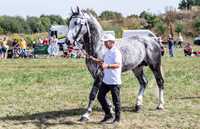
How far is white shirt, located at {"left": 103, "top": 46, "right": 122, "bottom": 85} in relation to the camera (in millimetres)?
11414

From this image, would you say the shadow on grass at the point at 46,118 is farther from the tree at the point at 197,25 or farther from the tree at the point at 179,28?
the tree at the point at 197,25

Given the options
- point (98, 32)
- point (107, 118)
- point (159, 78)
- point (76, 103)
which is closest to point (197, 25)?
point (76, 103)

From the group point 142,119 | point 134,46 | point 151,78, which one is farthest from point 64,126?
point 151,78

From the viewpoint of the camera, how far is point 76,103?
49.1ft

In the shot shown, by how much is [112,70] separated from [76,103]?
378cm

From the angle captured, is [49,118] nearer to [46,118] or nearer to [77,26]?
[46,118]

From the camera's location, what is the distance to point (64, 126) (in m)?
11.6

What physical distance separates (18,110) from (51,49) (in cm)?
2785

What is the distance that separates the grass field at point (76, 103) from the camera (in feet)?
39.0

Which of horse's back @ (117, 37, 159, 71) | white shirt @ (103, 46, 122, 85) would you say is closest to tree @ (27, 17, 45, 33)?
horse's back @ (117, 37, 159, 71)

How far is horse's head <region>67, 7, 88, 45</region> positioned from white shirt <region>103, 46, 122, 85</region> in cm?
89

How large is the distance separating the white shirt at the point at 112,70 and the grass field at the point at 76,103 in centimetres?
95

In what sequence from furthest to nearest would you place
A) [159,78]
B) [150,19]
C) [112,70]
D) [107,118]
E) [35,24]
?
1. [35,24]
2. [150,19]
3. [159,78]
4. [107,118]
5. [112,70]

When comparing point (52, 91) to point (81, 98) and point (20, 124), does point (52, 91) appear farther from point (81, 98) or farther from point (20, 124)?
point (20, 124)
